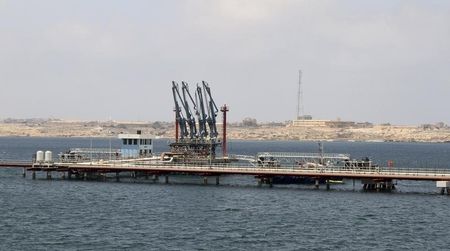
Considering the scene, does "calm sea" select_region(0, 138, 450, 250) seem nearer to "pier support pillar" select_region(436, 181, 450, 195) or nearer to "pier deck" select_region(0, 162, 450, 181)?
"pier support pillar" select_region(436, 181, 450, 195)

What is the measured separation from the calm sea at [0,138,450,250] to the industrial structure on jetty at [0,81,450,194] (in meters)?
2.01

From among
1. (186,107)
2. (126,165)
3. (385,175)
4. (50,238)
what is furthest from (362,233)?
(186,107)

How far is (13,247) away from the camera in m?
58.5

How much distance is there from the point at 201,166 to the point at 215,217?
33568mm

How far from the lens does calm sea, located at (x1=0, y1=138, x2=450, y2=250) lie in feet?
203

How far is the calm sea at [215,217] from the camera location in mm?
61938

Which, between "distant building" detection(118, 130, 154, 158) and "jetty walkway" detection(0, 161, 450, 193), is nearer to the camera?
"jetty walkway" detection(0, 161, 450, 193)

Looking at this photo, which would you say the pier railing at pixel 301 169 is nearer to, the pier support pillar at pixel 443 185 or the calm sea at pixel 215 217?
the pier support pillar at pixel 443 185

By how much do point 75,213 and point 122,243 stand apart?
1659cm

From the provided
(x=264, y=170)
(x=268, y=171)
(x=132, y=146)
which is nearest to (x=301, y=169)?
(x=268, y=171)

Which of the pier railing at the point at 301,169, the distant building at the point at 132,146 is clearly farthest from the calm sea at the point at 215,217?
the distant building at the point at 132,146

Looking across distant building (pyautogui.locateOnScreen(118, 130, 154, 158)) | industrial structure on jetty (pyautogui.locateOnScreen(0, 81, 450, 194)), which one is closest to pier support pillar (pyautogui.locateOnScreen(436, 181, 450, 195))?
industrial structure on jetty (pyautogui.locateOnScreen(0, 81, 450, 194))

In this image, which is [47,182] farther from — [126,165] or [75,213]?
[75,213]

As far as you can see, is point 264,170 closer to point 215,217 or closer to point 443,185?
point 443,185
